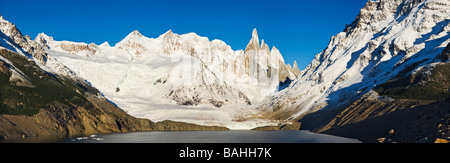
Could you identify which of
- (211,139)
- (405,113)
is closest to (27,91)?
(211,139)

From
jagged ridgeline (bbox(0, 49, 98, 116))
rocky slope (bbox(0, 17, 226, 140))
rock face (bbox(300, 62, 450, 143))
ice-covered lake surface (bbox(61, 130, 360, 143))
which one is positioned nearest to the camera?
rock face (bbox(300, 62, 450, 143))

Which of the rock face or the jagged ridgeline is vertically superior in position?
the jagged ridgeline

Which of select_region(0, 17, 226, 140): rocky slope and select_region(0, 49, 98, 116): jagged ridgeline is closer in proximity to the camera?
select_region(0, 17, 226, 140): rocky slope

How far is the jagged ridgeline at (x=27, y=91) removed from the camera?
13188 cm

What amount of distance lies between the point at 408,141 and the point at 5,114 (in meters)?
110

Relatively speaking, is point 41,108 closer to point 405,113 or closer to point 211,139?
point 211,139

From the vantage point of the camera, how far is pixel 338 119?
160 m

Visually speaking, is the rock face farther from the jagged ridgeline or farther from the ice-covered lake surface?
the jagged ridgeline

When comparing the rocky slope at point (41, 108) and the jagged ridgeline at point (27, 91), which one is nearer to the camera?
the rocky slope at point (41, 108)

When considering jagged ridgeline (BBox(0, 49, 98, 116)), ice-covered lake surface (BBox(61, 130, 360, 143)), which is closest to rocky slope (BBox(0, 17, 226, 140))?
jagged ridgeline (BBox(0, 49, 98, 116))

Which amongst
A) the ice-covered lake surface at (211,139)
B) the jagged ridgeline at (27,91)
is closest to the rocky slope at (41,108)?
the jagged ridgeline at (27,91)

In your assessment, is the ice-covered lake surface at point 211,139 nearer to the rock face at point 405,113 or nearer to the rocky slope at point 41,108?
the rock face at point 405,113

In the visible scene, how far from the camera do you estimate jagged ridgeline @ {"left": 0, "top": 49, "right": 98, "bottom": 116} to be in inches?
5192
